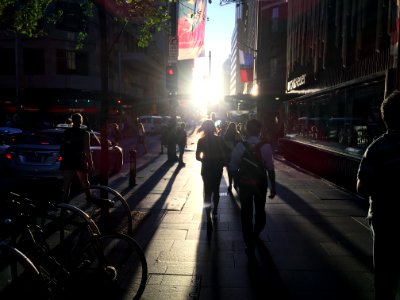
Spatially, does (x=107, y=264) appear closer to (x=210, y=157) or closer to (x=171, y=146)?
(x=210, y=157)

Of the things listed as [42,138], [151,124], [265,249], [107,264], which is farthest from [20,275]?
[151,124]

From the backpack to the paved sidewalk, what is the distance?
38.2 inches

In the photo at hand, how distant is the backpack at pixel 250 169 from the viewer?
18.4ft

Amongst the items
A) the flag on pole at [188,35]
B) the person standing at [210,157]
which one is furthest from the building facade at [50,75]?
the person standing at [210,157]

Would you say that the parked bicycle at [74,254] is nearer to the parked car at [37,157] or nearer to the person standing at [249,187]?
the person standing at [249,187]

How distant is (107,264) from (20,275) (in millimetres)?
940

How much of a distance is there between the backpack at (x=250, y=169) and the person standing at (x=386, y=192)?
7.54ft

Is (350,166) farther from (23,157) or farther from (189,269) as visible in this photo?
(23,157)

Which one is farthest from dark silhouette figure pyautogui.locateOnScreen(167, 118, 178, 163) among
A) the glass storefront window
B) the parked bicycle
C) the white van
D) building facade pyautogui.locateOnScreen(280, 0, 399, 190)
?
the white van

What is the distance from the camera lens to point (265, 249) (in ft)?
19.2

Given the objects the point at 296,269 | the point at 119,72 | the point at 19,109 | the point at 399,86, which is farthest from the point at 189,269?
the point at 119,72

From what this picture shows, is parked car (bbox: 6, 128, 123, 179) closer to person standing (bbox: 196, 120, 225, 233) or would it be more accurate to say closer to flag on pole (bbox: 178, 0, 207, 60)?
person standing (bbox: 196, 120, 225, 233)

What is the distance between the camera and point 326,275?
485 centimetres

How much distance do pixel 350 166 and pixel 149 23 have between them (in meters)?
5.67
